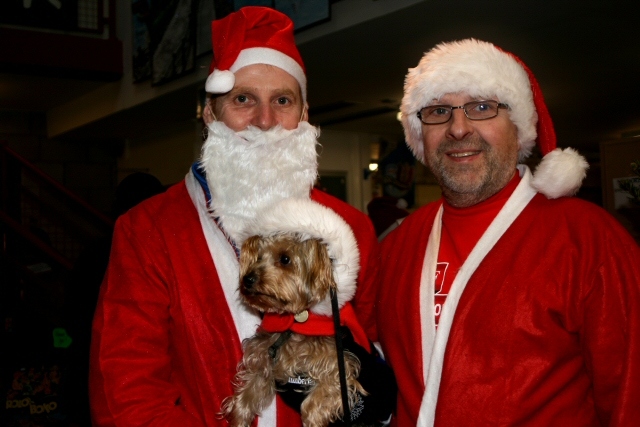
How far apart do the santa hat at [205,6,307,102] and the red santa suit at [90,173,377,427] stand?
43cm

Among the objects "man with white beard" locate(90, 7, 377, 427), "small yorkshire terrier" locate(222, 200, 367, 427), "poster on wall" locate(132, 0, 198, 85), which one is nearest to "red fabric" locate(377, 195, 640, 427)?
"small yorkshire terrier" locate(222, 200, 367, 427)

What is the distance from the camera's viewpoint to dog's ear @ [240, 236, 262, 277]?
1.94 m

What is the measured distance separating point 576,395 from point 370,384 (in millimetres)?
636

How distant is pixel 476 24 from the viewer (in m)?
5.20

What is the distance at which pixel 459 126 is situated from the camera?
6.55 feet

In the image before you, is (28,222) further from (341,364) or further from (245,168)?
(341,364)

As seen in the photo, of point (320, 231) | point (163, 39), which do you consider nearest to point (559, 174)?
point (320, 231)

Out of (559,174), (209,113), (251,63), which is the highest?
(251,63)

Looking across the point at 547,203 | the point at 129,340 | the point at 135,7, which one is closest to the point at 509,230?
the point at 547,203

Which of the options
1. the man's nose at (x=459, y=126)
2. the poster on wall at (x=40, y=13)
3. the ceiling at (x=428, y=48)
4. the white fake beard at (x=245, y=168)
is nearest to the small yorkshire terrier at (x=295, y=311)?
the white fake beard at (x=245, y=168)

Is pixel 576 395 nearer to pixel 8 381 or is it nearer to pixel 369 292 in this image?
pixel 369 292

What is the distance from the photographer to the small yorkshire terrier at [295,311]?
1.90 metres

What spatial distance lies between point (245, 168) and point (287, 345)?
64 cm

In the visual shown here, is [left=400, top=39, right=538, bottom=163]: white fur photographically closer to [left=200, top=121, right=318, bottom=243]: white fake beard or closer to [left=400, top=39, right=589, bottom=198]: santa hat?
[left=400, top=39, right=589, bottom=198]: santa hat
